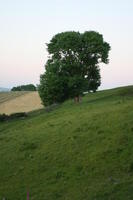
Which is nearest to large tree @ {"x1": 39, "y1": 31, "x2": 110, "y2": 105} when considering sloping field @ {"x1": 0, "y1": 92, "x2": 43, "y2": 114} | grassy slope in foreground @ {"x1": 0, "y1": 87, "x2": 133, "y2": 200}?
sloping field @ {"x1": 0, "y1": 92, "x2": 43, "y2": 114}

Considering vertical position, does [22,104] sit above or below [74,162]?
above

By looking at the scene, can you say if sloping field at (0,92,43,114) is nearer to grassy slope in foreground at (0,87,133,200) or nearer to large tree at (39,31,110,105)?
large tree at (39,31,110,105)

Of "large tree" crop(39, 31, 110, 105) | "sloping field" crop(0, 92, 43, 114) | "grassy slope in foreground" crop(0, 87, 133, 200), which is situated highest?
"large tree" crop(39, 31, 110, 105)

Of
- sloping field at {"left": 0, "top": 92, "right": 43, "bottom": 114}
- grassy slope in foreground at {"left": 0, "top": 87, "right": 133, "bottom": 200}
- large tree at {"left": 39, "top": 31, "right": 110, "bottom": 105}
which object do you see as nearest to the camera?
grassy slope in foreground at {"left": 0, "top": 87, "right": 133, "bottom": 200}

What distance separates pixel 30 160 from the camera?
18.1 m

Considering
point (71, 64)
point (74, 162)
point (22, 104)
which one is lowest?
point (74, 162)

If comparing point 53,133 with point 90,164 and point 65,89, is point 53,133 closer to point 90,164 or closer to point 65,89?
point 90,164

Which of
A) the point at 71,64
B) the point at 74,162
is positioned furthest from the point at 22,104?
the point at 74,162

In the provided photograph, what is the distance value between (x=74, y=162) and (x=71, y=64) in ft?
116

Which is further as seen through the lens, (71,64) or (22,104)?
(22,104)

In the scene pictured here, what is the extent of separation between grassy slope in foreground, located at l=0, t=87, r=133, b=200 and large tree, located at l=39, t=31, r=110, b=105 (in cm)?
2467

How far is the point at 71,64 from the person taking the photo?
5034 cm

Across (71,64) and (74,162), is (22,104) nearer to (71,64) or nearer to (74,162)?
(71,64)

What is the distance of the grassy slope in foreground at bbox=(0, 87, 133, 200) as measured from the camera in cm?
1256
